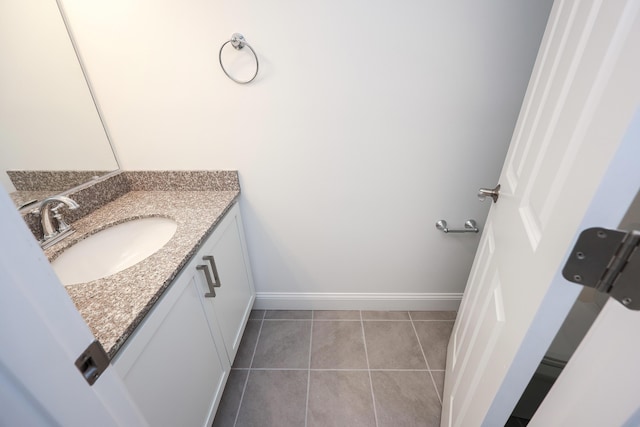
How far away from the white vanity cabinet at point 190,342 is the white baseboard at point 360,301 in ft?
1.17

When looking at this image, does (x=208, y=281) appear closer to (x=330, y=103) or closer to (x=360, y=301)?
(x=330, y=103)

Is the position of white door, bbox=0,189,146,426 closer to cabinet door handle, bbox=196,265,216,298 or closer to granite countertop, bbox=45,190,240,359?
granite countertop, bbox=45,190,240,359

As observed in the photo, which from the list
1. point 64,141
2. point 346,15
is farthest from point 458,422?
point 64,141

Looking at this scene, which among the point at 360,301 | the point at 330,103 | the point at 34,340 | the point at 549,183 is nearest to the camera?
the point at 34,340

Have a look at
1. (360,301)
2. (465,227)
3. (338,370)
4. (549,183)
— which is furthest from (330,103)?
(338,370)

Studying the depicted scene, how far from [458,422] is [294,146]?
4.24 feet

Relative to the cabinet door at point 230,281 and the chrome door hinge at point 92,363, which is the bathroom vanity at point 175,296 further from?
the chrome door hinge at point 92,363

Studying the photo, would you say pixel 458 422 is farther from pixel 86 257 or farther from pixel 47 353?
pixel 86 257

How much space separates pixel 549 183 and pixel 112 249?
58.0 inches

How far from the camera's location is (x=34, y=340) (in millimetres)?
312

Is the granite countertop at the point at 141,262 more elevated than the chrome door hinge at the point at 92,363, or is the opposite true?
the chrome door hinge at the point at 92,363

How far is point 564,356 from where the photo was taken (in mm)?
833

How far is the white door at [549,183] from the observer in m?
0.38

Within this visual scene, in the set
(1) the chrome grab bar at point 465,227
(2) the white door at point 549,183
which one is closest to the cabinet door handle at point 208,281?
(2) the white door at point 549,183
